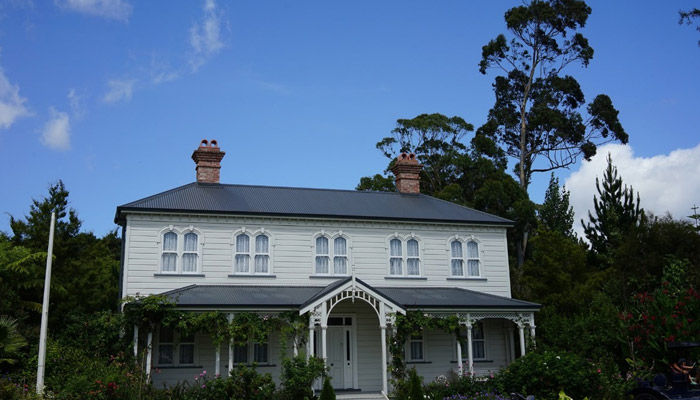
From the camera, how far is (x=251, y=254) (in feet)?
77.9

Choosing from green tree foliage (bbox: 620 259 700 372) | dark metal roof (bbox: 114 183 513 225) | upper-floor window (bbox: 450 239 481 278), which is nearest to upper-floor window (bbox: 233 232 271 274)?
dark metal roof (bbox: 114 183 513 225)

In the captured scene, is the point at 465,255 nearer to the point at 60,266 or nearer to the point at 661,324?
the point at 661,324

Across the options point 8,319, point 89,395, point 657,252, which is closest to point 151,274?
point 8,319

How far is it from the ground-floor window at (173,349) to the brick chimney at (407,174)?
38.9 feet

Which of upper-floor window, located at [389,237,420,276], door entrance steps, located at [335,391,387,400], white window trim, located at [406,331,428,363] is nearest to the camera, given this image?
door entrance steps, located at [335,391,387,400]

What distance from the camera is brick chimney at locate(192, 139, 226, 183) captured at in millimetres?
26391

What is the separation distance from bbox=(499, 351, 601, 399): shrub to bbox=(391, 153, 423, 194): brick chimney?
11.2 m

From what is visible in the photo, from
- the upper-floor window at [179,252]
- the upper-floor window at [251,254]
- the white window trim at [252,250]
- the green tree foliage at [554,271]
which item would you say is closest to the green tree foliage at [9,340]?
the upper-floor window at [179,252]

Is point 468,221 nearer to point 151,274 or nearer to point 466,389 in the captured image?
point 466,389

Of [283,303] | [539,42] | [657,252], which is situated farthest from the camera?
[539,42]

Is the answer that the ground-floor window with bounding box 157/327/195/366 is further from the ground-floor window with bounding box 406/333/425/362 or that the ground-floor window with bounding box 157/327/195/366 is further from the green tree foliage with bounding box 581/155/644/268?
the green tree foliage with bounding box 581/155/644/268

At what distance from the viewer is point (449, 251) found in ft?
85.2

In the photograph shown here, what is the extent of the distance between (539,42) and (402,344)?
1225 inches

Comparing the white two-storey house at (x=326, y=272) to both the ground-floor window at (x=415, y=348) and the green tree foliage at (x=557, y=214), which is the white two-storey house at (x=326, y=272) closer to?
the ground-floor window at (x=415, y=348)
